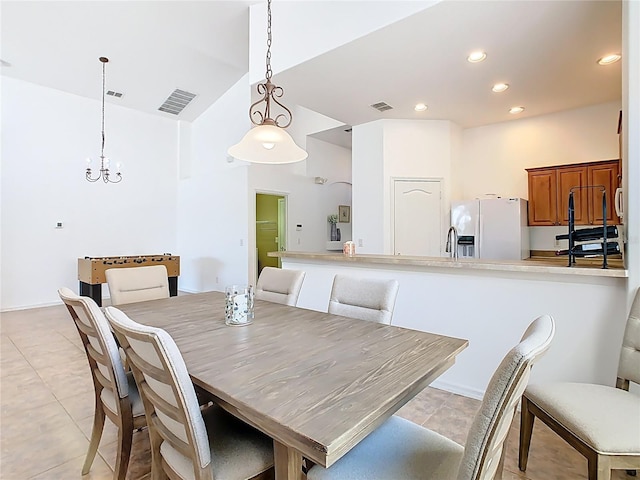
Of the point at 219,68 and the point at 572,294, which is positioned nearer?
the point at 572,294

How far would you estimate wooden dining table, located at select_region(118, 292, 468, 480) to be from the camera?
0.89 metres

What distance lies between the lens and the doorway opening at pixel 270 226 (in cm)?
680

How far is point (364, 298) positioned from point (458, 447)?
0.97 meters

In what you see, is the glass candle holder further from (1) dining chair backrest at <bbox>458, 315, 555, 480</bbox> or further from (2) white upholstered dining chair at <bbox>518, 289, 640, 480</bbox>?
(2) white upholstered dining chair at <bbox>518, 289, 640, 480</bbox>

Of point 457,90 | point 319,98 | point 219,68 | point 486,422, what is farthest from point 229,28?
point 486,422

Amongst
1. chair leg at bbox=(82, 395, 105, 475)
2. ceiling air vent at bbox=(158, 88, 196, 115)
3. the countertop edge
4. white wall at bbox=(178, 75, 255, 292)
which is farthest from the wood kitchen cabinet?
ceiling air vent at bbox=(158, 88, 196, 115)

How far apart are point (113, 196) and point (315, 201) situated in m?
3.95

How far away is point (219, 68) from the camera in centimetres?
554

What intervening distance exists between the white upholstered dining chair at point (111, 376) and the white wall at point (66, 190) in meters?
5.34

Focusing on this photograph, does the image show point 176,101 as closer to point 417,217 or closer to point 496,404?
point 417,217

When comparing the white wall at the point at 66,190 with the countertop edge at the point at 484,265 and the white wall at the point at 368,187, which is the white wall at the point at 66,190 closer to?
the white wall at the point at 368,187

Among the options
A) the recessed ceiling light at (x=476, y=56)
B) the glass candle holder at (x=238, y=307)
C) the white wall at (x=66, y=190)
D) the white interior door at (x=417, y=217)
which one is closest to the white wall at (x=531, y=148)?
the white interior door at (x=417, y=217)

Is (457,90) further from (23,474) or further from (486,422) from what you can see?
(23,474)

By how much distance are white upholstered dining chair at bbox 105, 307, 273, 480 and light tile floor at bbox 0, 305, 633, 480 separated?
779 mm
